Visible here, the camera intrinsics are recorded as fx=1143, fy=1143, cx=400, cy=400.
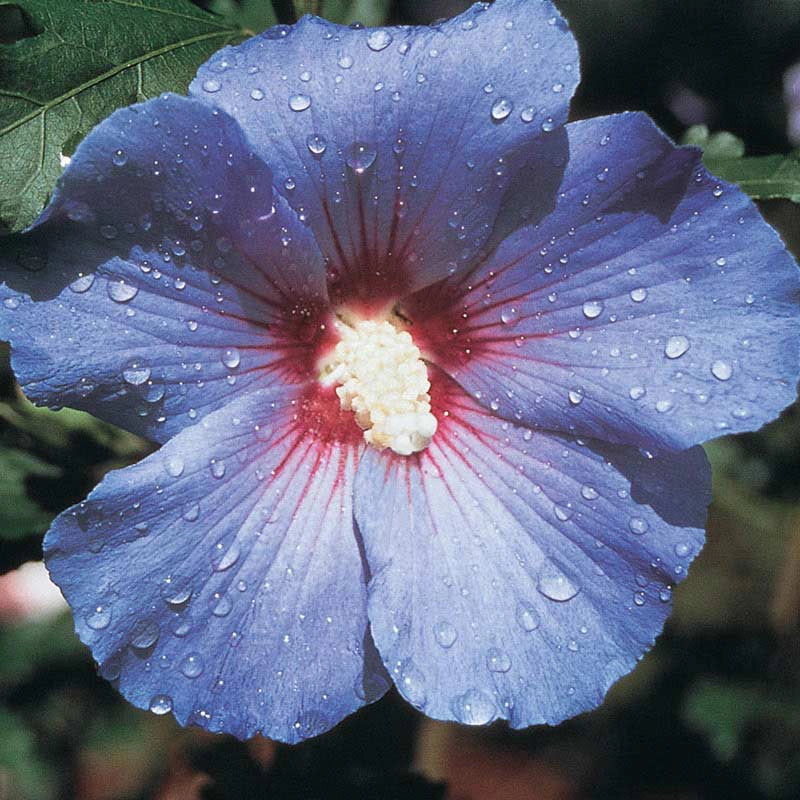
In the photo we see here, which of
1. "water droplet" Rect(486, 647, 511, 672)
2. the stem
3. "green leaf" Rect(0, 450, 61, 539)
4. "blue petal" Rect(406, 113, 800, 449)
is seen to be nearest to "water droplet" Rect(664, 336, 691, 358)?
"blue petal" Rect(406, 113, 800, 449)

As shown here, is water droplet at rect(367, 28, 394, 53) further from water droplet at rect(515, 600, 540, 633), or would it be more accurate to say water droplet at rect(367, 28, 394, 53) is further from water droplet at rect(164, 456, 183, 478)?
water droplet at rect(515, 600, 540, 633)

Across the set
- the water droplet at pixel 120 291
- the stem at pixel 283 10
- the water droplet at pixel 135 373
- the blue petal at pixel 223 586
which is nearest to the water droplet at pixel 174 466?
the blue petal at pixel 223 586

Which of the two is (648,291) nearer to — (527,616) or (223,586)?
(527,616)

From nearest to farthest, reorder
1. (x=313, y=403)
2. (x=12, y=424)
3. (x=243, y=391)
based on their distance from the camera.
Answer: (x=243, y=391), (x=313, y=403), (x=12, y=424)

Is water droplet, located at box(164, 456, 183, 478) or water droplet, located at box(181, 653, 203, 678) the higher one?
water droplet, located at box(164, 456, 183, 478)

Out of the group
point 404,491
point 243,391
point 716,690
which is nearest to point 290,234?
point 243,391

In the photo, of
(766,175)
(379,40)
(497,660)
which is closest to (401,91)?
(379,40)

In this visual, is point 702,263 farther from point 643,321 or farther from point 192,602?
point 192,602
